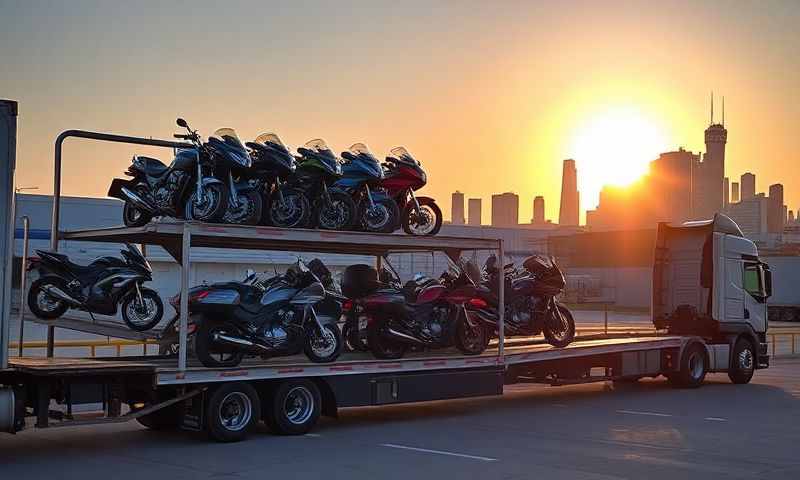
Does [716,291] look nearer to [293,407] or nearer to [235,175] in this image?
[293,407]

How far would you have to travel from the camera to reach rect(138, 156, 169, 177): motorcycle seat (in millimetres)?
12742

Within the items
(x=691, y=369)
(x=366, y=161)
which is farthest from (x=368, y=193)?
(x=691, y=369)

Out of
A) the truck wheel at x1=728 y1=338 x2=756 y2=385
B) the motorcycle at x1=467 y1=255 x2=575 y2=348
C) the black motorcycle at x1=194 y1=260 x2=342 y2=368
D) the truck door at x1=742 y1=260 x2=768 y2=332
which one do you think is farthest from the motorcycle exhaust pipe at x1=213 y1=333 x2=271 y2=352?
the truck door at x1=742 y1=260 x2=768 y2=332

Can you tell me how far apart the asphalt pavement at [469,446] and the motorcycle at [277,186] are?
280 cm

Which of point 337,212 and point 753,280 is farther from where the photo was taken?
point 753,280

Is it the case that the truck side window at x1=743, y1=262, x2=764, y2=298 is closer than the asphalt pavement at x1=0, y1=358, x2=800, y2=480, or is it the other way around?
the asphalt pavement at x1=0, y1=358, x2=800, y2=480

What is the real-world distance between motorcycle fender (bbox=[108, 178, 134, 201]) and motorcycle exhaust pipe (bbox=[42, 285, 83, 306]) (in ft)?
4.68

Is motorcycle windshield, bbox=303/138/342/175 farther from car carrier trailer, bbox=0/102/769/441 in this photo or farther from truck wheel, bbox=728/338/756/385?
truck wheel, bbox=728/338/756/385

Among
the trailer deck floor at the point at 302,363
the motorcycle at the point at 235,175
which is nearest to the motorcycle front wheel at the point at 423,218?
the trailer deck floor at the point at 302,363

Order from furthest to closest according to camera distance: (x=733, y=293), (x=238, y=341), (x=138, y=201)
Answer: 1. (x=733, y=293)
2. (x=138, y=201)
3. (x=238, y=341)

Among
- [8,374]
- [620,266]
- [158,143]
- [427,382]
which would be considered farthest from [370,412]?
[620,266]

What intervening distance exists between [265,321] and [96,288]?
214 centimetres

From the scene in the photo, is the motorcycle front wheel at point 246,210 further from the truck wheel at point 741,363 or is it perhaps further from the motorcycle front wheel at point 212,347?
the truck wheel at point 741,363

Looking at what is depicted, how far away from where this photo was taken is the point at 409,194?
14938 mm
